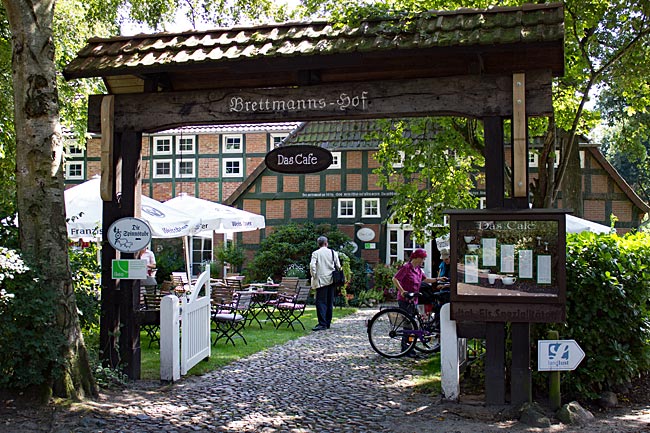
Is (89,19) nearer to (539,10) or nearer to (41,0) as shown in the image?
(41,0)

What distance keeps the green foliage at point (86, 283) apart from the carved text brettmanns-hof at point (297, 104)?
7.77ft

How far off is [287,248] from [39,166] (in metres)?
14.4

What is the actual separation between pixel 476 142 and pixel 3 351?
32.6ft

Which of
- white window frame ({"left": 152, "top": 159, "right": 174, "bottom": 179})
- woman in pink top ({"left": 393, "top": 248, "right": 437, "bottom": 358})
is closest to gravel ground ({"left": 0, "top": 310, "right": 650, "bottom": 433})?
woman in pink top ({"left": 393, "top": 248, "right": 437, "bottom": 358})

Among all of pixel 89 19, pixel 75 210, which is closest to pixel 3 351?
pixel 75 210

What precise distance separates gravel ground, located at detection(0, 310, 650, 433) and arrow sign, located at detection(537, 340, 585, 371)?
557 millimetres

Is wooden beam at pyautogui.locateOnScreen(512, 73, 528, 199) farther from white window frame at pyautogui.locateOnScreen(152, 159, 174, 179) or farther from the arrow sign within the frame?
white window frame at pyautogui.locateOnScreen(152, 159, 174, 179)

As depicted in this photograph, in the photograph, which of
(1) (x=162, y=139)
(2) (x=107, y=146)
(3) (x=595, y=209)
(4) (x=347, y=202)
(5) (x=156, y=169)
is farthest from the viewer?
(1) (x=162, y=139)

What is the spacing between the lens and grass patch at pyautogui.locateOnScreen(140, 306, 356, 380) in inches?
350

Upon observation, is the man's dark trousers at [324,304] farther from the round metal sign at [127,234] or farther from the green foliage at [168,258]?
the green foliage at [168,258]

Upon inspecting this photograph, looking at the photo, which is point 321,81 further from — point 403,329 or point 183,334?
point 403,329

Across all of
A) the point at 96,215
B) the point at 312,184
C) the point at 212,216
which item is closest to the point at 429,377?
the point at 96,215

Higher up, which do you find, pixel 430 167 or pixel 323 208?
pixel 430 167

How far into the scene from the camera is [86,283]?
25.8 ft
